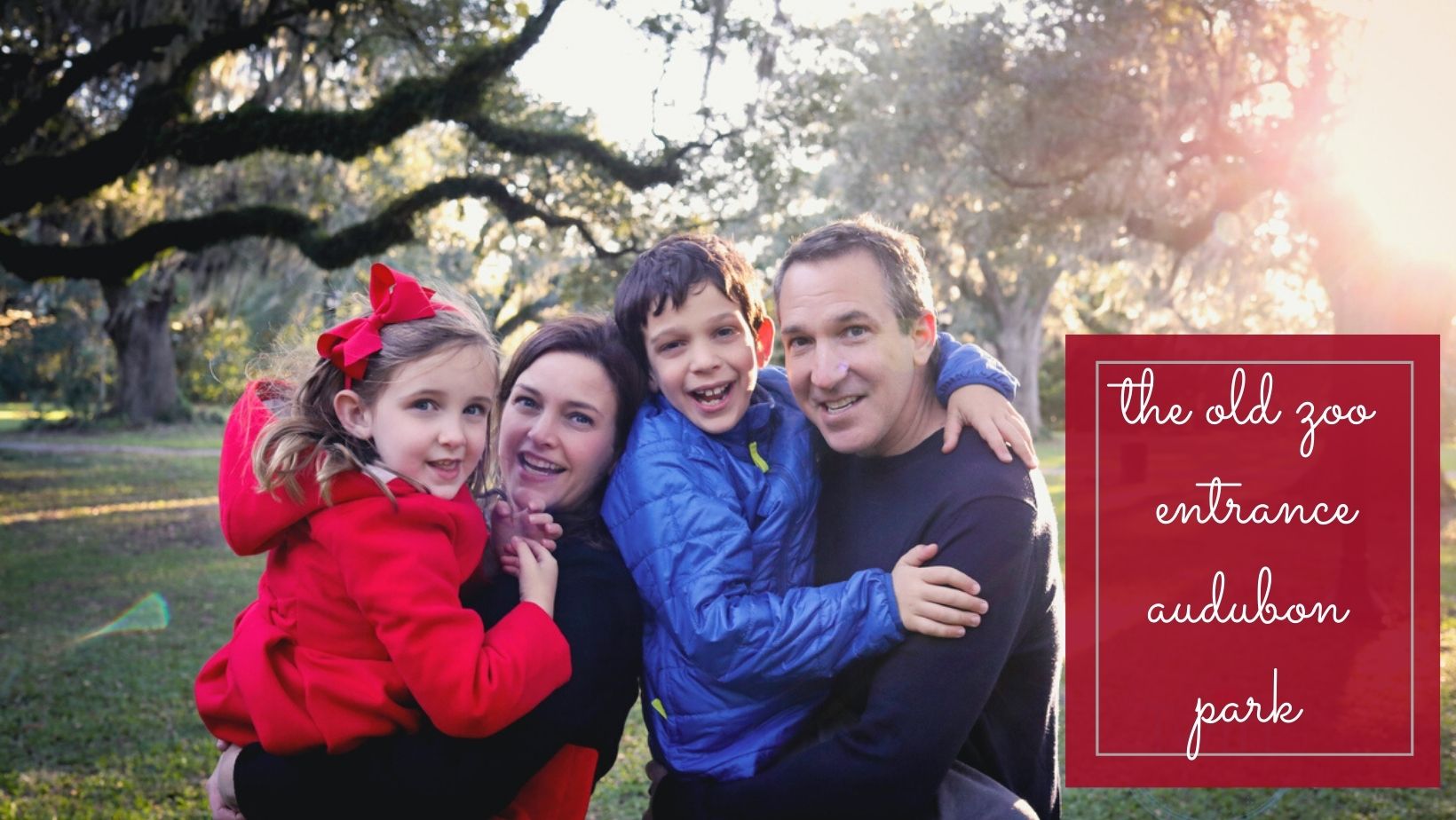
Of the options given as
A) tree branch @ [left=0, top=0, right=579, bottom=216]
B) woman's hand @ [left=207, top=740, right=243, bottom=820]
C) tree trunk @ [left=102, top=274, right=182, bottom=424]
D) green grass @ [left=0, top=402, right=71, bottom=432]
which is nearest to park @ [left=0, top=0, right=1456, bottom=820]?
tree branch @ [left=0, top=0, right=579, bottom=216]

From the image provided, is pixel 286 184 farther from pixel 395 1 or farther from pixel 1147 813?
pixel 1147 813

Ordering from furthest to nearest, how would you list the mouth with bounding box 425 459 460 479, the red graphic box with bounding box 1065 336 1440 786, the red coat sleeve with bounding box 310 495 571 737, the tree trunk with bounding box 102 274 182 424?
the tree trunk with bounding box 102 274 182 424 < the red graphic box with bounding box 1065 336 1440 786 < the mouth with bounding box 425 459 460 479 < the red coat sleeve with bounding box 310 495 571 737

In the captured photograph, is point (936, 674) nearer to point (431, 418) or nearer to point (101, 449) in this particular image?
point (431, 418)

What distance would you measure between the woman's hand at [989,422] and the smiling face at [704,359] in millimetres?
477

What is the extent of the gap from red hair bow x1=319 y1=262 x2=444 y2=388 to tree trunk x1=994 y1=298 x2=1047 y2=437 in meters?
34.2

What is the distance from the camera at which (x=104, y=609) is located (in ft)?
34.6

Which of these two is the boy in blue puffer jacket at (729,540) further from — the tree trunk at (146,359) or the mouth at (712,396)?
the tree trunk at (146,359)

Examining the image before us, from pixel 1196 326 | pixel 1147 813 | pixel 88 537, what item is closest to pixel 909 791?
pixel 1147 813

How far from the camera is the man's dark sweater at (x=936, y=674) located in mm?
2221

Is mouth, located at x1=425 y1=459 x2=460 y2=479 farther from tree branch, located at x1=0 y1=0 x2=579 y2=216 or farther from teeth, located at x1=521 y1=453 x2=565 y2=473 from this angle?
tree branch, located at x1=0 y1=0 x2=579 y2=216

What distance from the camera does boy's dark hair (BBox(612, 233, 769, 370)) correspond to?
8.69ft

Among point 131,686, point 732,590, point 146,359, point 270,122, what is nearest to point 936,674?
point 732,590

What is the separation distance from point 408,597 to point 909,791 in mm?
1032

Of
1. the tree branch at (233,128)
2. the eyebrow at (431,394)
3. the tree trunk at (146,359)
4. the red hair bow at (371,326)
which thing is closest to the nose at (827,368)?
the eyebrow at (431,394)
